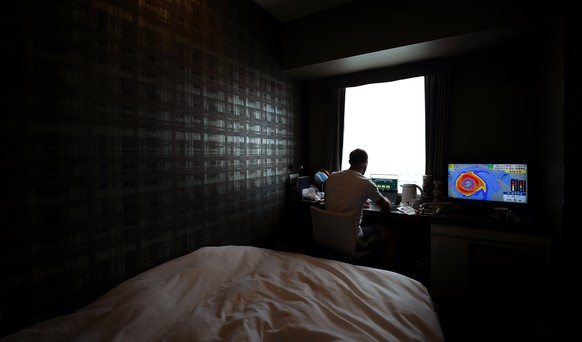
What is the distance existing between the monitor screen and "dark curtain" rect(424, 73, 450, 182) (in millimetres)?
139

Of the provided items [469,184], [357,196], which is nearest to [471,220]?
[469,184]

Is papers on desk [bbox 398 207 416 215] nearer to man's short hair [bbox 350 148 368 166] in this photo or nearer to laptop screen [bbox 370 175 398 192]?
laptop screen [bbox 370 175 398 192]

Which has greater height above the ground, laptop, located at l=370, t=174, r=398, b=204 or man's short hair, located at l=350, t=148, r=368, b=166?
man's short hair, located at l=350, t=148, r=368, b=166

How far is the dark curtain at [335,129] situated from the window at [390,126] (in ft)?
0.22

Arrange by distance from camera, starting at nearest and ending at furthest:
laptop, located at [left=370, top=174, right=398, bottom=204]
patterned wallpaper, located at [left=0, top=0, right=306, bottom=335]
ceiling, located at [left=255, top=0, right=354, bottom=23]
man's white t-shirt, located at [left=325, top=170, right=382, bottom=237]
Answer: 1. patterned wallpaper, located at [left=0, top=0, right=306, bottom=335]
2. man's white t-shirt, located at [left=325, top=170, right=382, bottom=237]
3. ceiling, located at [left=255, top=0, right=354, bottom=23]
4. laptop, located at [left=370, top=174, right=398, bottom=204]

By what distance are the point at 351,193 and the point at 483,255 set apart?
120 cm

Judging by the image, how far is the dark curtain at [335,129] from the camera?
308 cm

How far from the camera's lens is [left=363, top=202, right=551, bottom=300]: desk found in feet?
6.05

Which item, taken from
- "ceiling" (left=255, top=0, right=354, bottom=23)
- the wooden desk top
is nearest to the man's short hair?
the wooden desk top

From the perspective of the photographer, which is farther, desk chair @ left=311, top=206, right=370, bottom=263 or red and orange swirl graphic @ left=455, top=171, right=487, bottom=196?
red and orange swirl graphic @ left=455, top=171, right=487, bottom=196

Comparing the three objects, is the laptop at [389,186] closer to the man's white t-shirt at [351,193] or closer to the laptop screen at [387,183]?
the laptop screen at [387,183]

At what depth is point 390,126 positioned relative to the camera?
281 cm

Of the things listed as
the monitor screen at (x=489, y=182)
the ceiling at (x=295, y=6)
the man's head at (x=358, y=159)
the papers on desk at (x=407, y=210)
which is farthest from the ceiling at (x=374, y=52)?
the papers on desk at (x=407, y=210)

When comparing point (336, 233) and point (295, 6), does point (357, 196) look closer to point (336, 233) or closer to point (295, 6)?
point (336, 233)
